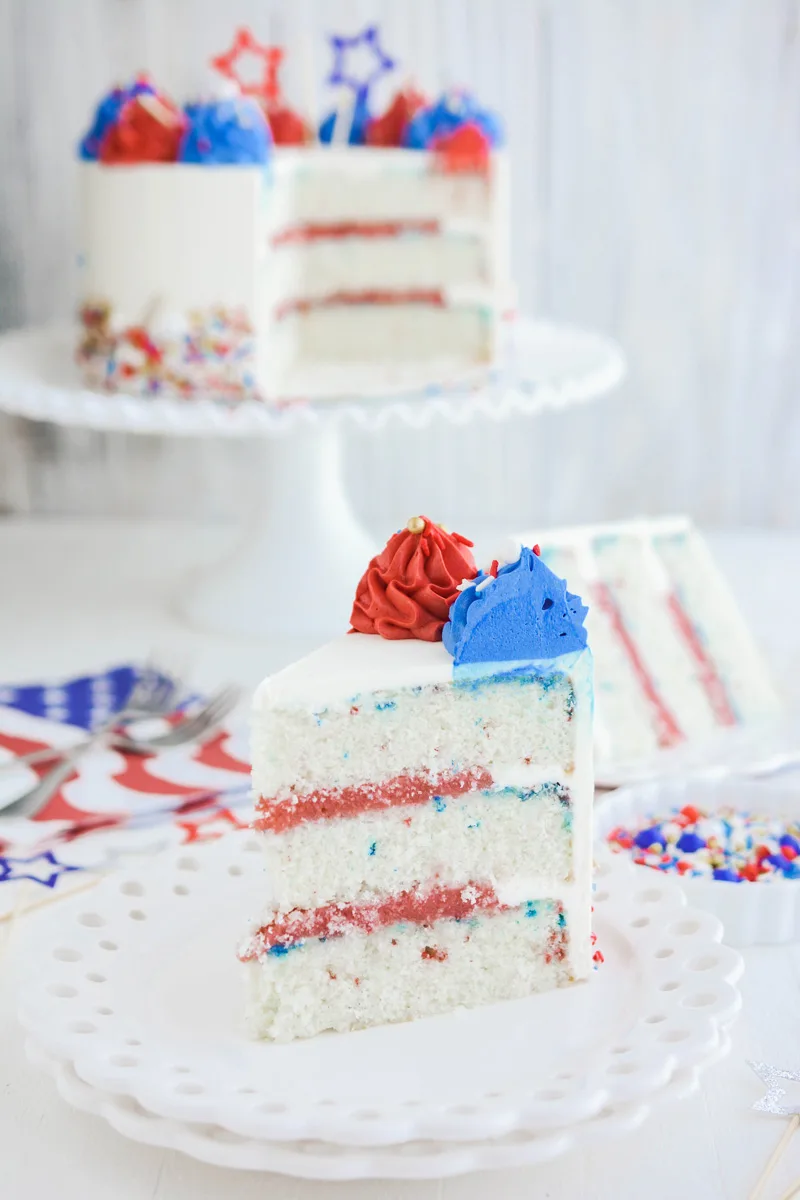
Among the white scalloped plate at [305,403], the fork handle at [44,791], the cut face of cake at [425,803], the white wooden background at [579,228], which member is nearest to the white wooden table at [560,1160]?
the cut face of cake at [425,803]

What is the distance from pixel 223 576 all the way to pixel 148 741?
0.69m

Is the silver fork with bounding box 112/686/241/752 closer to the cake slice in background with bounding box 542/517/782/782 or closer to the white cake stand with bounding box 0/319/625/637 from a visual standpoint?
the white cake stand with bounding box 0/319/625/637

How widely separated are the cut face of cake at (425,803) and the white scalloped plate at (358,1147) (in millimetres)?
193

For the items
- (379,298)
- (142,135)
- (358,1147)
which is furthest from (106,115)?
(358,1147)

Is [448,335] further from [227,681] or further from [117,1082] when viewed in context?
[117,1082]

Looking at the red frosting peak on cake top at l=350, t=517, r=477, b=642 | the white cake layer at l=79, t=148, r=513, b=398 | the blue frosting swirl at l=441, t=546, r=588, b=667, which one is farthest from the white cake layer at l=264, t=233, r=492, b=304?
the blue frosting swirl at l=441, t=546, r=588, b=667

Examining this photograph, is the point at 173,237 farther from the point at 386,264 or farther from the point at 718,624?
the point at 718,624

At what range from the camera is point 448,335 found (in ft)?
9.90

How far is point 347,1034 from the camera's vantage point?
146 centimetres

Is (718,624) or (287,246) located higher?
(287,246)

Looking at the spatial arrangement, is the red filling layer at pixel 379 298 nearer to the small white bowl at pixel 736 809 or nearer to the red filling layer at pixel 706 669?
the red filling layer at pixel 706 669

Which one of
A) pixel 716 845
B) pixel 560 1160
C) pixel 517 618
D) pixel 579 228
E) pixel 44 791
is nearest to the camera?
pixel 560 1160

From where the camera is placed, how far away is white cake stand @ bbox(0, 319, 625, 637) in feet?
8.15

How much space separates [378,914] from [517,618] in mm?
312
